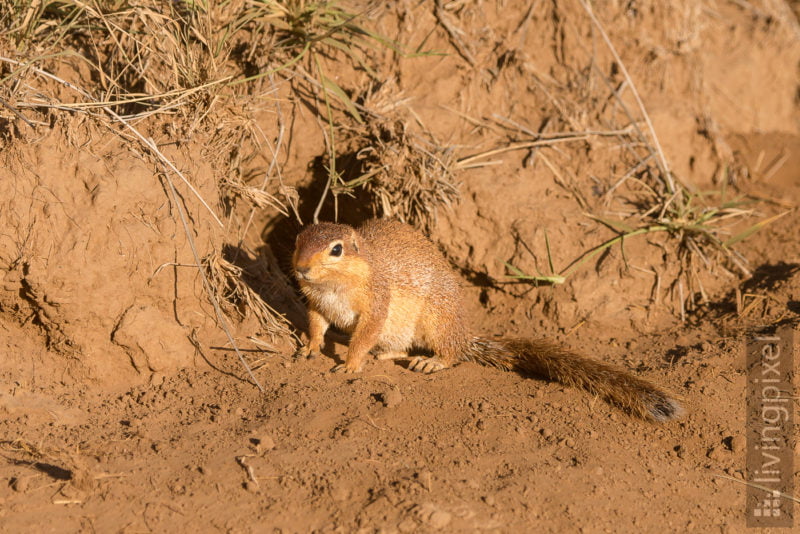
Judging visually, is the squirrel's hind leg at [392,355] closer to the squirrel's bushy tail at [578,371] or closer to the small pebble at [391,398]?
the squirrel's bushy tail at [578,371]

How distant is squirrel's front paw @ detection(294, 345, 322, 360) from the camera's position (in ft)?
15.6

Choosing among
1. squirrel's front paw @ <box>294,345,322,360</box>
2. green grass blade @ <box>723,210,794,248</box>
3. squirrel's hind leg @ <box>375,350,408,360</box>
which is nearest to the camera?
squirrel's front paw @ <box>294,345,322,360</box>

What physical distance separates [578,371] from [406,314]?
1.29 m

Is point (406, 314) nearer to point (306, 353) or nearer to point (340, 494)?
point (306, 353)

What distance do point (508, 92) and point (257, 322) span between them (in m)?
2.90

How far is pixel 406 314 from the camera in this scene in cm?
504

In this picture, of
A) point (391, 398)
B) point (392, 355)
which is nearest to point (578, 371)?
point (391, 398)

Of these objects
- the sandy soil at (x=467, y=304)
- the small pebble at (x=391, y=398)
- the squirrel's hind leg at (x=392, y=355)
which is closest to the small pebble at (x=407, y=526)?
the sandy soil at (x=467, y=304)

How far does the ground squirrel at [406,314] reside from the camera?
4.33 m

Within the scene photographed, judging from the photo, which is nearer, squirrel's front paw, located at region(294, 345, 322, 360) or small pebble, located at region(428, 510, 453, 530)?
small pebble, located at region(428, 510, 453, 530)

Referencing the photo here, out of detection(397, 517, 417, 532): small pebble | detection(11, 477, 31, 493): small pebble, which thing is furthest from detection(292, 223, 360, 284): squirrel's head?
detection(11, 477, 31, 493): small pebble

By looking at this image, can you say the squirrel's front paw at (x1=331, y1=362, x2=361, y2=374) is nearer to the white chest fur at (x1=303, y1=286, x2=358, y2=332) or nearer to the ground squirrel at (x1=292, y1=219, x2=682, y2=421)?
the ground squirrel at (x1=292, y1=219, x2=682, y2=421)

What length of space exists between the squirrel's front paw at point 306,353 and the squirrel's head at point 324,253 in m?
0.53

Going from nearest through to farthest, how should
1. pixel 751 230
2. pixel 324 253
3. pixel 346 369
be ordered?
1. pixel 324 253
2. pixel 346 369
3. pixel 751 230
